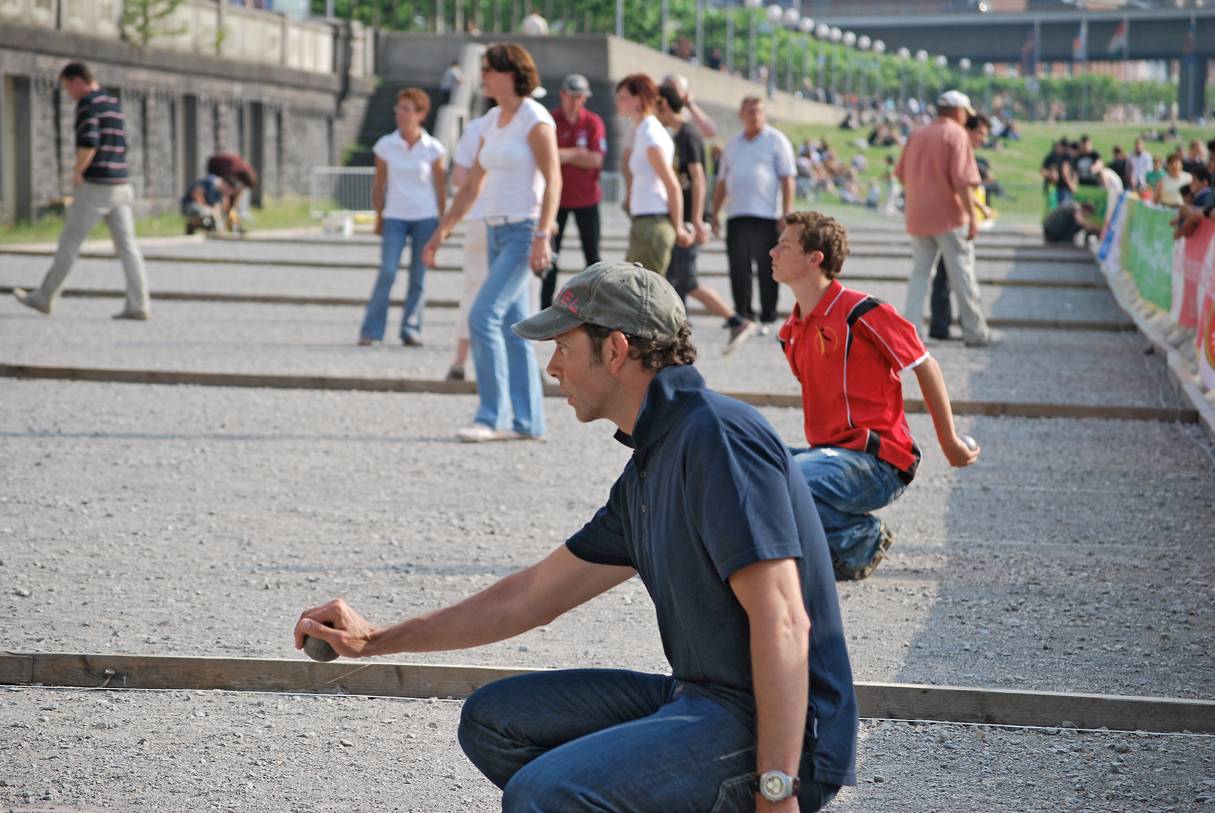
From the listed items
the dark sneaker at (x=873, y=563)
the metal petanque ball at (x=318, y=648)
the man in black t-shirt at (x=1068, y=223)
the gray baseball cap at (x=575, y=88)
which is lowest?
the man in black t-shirt at (x=1068, y=223)

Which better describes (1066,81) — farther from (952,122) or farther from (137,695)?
(137,695)

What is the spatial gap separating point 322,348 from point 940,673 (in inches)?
351

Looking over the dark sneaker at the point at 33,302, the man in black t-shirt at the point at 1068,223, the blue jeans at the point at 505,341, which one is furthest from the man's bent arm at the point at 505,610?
the man in black t-shirt at the point at 1068,223

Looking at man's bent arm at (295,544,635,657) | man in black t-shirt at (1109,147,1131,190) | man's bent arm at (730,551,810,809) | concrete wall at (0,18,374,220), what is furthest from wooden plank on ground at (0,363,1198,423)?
man in black t-shirt at (1109,147,1131,190)

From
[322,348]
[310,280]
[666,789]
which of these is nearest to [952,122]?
[322,348]

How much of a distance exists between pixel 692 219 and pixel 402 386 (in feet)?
11.4

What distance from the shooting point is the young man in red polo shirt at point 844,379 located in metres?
6.18

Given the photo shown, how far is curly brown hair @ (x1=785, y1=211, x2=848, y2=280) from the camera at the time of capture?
626cm

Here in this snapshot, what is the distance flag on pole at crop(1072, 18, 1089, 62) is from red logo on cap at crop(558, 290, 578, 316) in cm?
13545

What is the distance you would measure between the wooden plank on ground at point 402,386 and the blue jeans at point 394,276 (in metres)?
1.89

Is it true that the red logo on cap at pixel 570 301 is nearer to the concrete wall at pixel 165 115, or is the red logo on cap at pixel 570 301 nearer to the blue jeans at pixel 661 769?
the blue jeans at pixel 661 769

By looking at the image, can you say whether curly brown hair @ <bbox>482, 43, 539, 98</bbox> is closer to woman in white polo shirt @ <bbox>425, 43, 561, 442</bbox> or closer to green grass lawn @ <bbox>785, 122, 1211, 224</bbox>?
woman in white polo shirt @ <bbox>425, 43, 561, 442</bbox>

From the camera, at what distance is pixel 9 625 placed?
559cm

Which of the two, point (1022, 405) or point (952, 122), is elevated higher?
point (952, 122)
